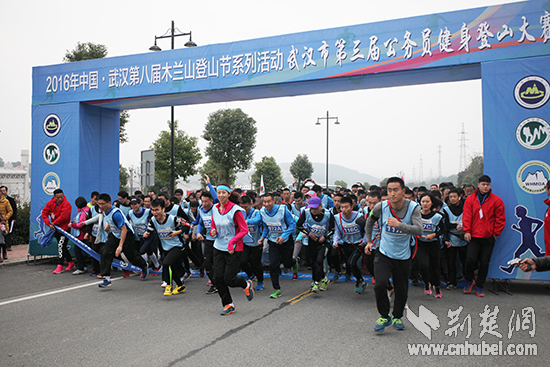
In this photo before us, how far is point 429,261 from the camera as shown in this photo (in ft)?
25.8

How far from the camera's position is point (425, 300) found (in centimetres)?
746

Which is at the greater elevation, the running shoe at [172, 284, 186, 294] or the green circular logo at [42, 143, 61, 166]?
the green circular logo at [42, 143, 61, 166]

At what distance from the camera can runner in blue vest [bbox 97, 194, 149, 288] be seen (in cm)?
868

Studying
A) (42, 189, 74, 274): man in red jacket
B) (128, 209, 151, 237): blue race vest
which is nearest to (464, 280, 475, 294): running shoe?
(128, 209, 151, 237): blue race vest

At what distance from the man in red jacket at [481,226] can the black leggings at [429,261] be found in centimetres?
63

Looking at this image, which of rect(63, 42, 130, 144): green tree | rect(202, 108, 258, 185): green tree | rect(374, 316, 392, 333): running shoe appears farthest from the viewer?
rect(202, 108, 258, 185): green tree

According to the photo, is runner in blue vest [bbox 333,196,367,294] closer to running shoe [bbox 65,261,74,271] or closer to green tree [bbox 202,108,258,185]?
running shoe [bbox 65,261,74,271]

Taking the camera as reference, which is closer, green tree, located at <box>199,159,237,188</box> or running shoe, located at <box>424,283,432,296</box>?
running shoe, located at <box>424,283,432,296</box>

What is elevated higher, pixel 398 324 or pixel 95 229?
pixel 95 229

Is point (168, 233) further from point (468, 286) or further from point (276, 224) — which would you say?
point (468, 286)

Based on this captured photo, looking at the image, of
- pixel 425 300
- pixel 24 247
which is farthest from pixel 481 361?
pixel 24 247

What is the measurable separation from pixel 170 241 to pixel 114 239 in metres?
1.64

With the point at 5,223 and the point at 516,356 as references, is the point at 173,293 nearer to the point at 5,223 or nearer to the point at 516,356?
the point at 516,356

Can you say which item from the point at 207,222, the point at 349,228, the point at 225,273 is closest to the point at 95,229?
the point at 207,222
